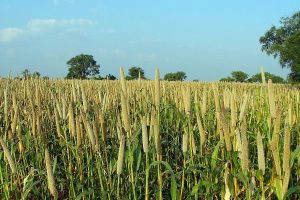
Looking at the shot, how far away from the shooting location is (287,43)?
28.5 m

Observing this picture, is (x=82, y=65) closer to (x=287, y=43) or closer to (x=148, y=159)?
(x=287, y=43)

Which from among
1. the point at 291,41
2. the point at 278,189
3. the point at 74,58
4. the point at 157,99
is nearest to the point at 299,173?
the point at 278,189

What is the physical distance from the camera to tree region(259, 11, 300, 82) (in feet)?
90.1

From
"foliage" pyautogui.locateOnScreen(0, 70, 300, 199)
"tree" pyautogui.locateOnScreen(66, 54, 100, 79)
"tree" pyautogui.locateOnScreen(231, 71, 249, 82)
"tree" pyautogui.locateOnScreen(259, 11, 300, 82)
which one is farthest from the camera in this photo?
"tree" pyautogui.locateOnScreen(66, 54, 100, 79)

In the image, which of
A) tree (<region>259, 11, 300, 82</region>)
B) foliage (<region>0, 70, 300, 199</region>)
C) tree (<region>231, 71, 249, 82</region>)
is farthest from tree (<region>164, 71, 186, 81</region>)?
foliage (<region>0, 70, 300, 199</region>)

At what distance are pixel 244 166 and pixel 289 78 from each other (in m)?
31.1

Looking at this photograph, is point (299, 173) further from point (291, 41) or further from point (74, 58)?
point (74, 58)

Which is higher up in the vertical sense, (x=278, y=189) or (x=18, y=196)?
(x=278, y=189)

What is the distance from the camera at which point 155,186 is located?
2471 millimetres

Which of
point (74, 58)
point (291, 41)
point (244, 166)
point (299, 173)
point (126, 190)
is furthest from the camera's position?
point (74, 58)

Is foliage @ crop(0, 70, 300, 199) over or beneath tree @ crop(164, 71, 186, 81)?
beneath

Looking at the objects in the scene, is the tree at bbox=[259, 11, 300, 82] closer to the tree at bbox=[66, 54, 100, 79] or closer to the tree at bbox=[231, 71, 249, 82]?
the tree at bbox=[231, 71, 249, 82]

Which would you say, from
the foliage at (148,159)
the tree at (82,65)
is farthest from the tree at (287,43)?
the tree at (82,65)

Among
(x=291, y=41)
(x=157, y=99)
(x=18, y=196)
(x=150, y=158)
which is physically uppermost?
(x=291, y=41)
